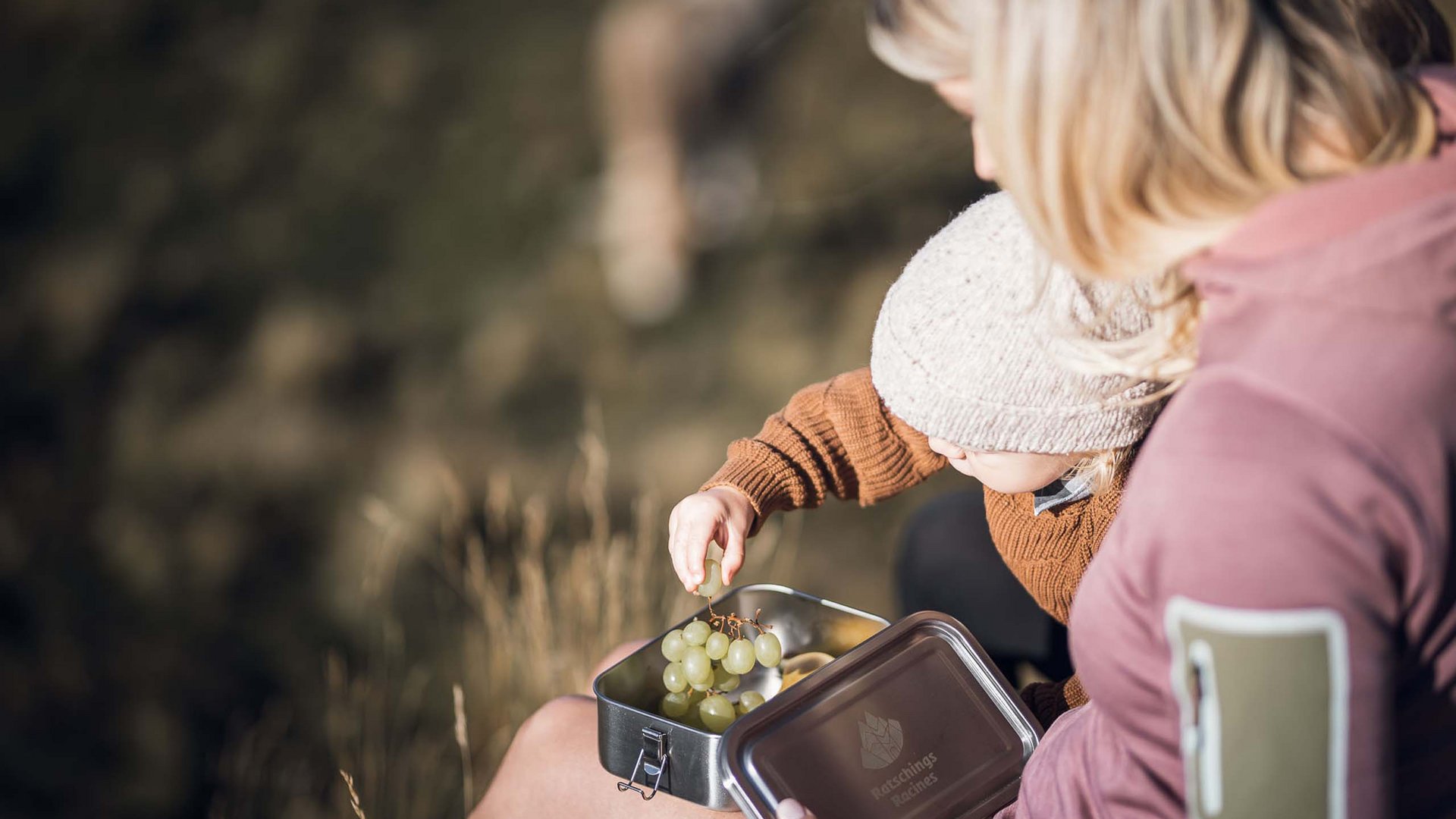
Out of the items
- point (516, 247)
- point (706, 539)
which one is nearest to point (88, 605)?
point (516, 247)

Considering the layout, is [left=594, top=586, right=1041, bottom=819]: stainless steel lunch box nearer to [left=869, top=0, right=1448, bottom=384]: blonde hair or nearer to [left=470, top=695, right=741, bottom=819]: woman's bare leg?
[left=470, top=695, right=741, bottom=819]: woman's bare leg

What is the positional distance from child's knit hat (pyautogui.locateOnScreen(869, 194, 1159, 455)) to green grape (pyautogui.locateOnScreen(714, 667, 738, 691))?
0.35 metres

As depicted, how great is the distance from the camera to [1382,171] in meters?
0.75

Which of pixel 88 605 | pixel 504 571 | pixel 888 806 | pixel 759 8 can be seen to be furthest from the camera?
pixel 759 8

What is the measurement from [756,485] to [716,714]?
0.93 ft

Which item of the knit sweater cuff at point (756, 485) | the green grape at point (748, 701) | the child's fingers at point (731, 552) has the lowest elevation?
the green grape at point (748, 701)

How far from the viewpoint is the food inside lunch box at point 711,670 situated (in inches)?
47.1

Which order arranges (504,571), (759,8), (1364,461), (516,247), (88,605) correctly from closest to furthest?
1. (1364,461)
2. (504,571)
3. (88,605)
4. (759,8)
5. (516,247)

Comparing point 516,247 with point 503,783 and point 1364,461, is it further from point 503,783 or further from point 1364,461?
point 1364,461

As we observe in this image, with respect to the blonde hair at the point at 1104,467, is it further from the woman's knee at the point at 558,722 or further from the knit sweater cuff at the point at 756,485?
the woman's knee at the point at 558,722

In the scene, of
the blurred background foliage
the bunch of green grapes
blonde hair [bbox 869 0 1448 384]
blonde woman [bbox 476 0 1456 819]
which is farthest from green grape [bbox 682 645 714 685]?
the blurred background foliage

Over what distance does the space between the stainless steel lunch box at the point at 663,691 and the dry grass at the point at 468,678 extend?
1.75ft

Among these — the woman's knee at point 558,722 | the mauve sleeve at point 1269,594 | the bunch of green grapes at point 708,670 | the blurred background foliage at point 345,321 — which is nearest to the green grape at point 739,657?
the bunch of green grapes at point 708,670

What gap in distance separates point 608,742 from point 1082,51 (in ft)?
2.60
